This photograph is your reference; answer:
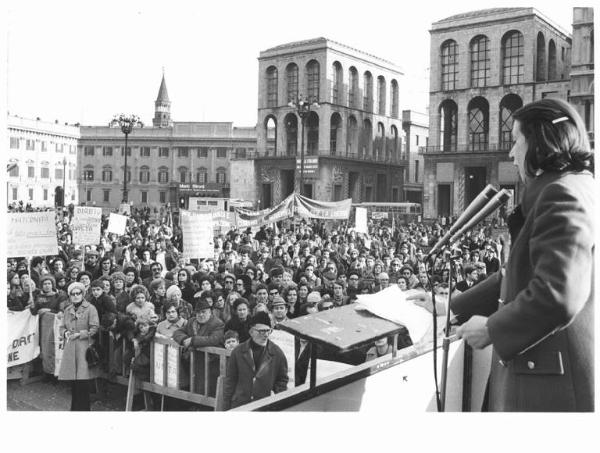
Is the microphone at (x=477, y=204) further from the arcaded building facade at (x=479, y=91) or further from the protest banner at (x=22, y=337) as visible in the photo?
the protest banner at (x=22, y=337)

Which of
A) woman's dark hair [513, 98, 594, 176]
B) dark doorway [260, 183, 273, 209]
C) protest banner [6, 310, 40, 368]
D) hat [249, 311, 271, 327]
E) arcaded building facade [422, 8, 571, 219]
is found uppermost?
arcaded building facade [422, 8, 571, 219]

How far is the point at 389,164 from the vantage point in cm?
5756

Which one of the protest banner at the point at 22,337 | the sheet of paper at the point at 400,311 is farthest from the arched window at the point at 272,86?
the sheet of paper at the point at 400,311

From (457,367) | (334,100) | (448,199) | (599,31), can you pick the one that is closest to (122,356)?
(457,367)

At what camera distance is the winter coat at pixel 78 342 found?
700 cm

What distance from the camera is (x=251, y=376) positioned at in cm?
532

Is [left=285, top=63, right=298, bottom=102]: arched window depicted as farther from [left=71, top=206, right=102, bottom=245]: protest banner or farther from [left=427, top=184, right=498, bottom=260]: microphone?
[left=427, top=184, right=498, bottom=260]: microphone

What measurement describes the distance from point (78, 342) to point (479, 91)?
17.8 m

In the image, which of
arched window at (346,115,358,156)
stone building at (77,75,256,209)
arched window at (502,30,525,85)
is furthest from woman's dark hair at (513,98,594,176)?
stone building at (77,75,256,209)

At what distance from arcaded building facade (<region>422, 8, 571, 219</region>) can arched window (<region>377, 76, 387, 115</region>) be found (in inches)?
564

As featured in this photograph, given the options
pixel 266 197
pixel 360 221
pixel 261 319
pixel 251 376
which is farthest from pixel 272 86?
pixel 251 376

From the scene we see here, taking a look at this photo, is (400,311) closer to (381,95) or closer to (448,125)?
(448,125)

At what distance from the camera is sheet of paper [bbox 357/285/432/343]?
3.11m
